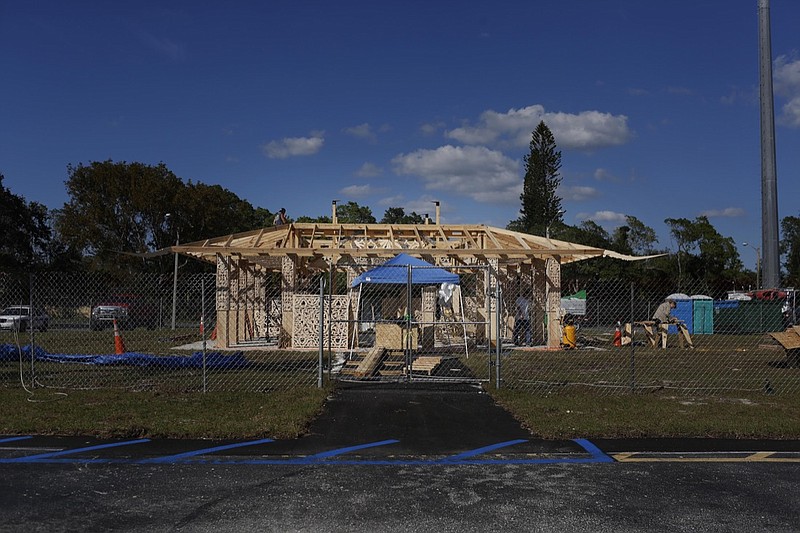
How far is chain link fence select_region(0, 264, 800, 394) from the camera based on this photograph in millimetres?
12242

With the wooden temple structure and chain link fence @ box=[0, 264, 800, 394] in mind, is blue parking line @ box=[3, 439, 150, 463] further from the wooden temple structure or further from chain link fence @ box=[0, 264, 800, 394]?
the wooden temple structure

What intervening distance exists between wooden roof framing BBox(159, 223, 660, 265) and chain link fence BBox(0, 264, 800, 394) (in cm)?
86

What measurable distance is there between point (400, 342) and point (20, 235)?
115 ft

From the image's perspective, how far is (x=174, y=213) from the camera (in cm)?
4294

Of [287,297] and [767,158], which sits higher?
[767,158]

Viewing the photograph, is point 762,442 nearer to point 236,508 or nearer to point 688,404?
point 688,404

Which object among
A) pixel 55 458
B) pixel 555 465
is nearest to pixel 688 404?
pixel 555 465

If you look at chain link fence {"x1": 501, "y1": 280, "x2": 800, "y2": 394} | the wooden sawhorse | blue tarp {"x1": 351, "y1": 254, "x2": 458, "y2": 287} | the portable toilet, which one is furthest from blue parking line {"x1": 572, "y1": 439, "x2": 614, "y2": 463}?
the portable toilet

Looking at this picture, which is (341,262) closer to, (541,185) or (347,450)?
Result: (347,450)

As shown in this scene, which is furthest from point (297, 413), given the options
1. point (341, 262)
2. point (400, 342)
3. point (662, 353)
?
point (662, 353)

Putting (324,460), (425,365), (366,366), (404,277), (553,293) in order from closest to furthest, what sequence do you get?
(324,460)
(366,366)
(425,365)
(404,277)
(553,293)

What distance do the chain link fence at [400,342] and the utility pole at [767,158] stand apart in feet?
5.00

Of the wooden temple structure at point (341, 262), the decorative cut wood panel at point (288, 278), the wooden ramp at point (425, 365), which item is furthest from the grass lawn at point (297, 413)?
the decorative cut wood panel at point (288, 278)

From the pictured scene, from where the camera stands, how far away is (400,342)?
15477 mm
